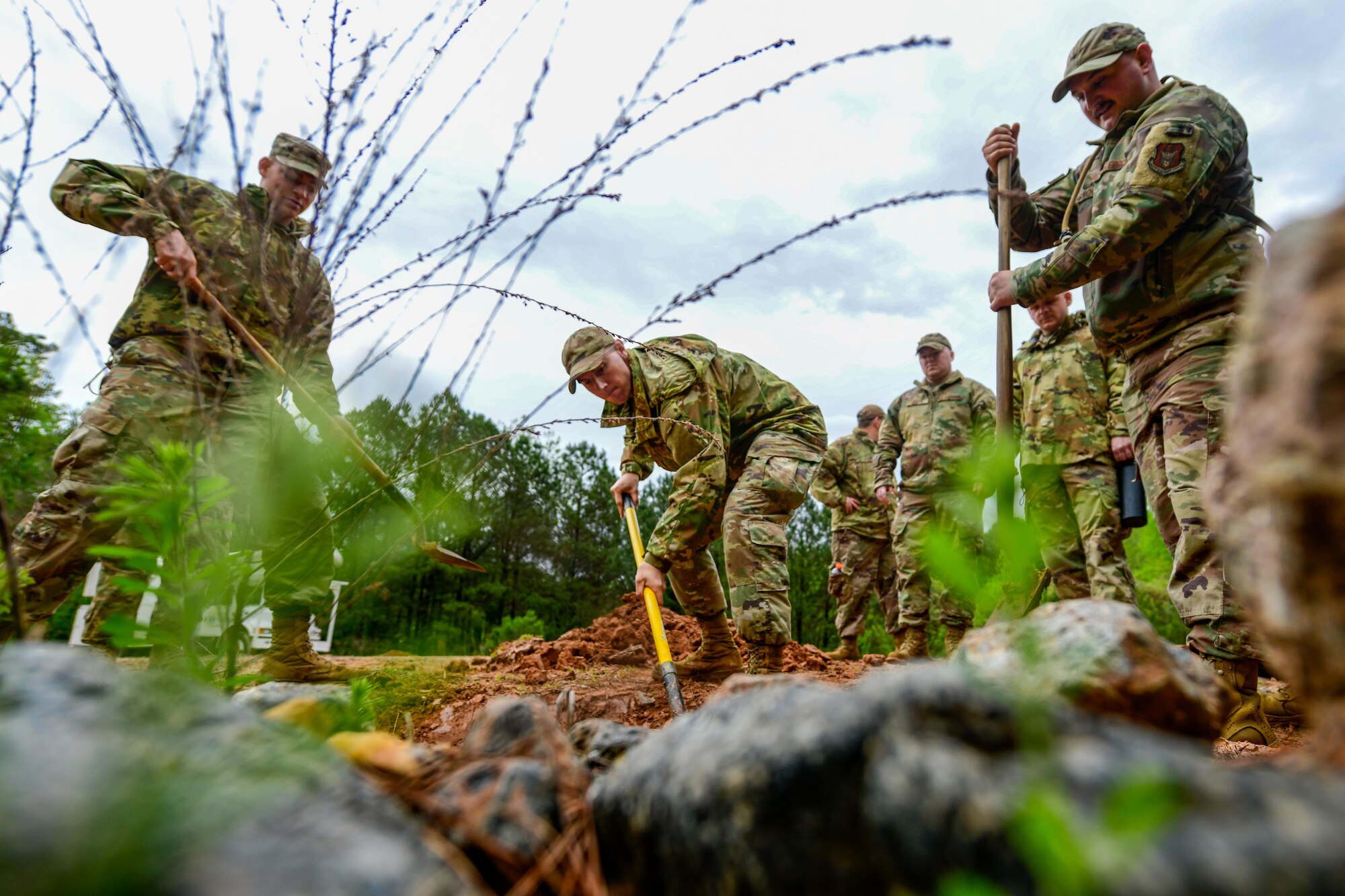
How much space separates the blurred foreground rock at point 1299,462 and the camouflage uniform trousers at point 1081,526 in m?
4.08

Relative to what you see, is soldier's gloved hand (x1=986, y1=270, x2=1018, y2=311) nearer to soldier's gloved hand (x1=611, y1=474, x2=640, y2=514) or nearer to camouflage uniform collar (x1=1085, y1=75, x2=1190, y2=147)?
camouflage uniform collar (x1=1085, y1=75, x2=1190, y2=147)

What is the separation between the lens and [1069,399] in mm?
4914

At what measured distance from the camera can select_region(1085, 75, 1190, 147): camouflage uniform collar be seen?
2.84 metres

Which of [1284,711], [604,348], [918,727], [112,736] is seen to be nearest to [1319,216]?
[918,727]

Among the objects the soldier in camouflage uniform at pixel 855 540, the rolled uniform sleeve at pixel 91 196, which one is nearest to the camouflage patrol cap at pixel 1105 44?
the rolled uniform sleeve at pixel 91 196

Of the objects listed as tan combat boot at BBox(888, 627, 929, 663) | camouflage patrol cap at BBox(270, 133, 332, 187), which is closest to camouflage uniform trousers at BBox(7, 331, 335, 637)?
camouflage patrol cap at BBox(270, 133, 332, 187)

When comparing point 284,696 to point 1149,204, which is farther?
point 1149,204

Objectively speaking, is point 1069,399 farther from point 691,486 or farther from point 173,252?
point 173,252

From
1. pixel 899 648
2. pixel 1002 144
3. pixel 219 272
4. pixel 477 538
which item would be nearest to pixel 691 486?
pixel 1002 144

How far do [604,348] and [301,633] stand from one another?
7.06 feet

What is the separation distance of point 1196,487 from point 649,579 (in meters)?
2.39

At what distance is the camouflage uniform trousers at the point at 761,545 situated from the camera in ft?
12.9

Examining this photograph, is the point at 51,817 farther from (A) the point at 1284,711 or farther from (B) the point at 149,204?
(A) the point at 1284,711

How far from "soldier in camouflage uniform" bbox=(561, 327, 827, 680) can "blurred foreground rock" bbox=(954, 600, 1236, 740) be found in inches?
108
